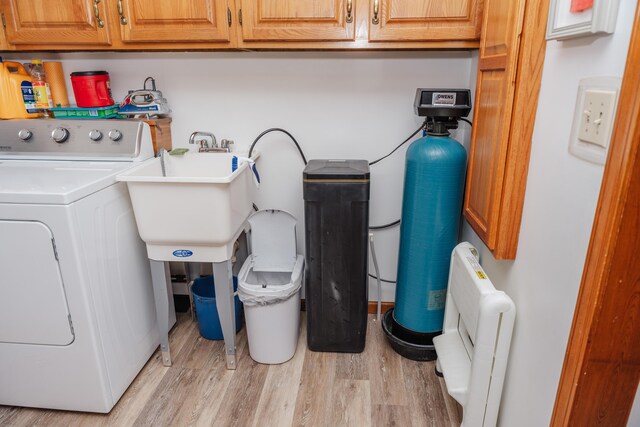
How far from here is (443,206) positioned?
1769 millimetres

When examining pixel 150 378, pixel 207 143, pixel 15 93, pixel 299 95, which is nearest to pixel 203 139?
pixel 207 143

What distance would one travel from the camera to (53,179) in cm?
157

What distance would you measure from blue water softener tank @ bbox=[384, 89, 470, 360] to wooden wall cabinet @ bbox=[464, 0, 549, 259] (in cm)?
23

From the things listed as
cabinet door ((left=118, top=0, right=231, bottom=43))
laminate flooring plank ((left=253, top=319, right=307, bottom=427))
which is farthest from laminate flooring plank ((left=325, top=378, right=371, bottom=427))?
cabinet door ((left=118, top=0, right=231, bottom=43))

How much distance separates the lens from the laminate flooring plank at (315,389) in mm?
1664

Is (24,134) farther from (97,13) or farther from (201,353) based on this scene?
(201,353)

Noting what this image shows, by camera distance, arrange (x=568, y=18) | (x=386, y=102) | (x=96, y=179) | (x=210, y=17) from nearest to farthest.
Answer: (x=568, y=18) < (x=96, y=179) < (x=210, y=17) < (x=386, y=102)

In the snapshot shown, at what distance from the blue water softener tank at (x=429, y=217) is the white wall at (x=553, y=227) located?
538mm

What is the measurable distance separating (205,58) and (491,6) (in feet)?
4.50

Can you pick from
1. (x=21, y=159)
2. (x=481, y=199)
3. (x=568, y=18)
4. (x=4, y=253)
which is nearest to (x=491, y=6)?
(x=568, y=18)

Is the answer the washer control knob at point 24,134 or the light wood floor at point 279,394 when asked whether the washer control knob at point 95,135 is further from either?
the light wood floor at point 279,394

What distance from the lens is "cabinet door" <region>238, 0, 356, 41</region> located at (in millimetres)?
1641

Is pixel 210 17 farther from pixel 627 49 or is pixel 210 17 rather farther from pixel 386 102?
pixel 627 49

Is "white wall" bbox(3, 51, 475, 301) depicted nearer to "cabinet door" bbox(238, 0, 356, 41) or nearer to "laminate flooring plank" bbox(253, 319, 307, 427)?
"cabinet door" bbox(238, 0, 356, 41)
